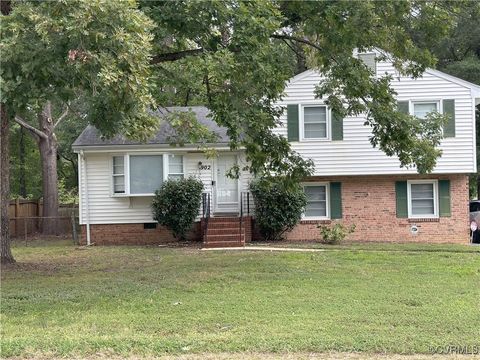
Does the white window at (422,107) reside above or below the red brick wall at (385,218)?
A: above

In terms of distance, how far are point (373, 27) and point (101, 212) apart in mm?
11859

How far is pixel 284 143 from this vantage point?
12898 millimetres

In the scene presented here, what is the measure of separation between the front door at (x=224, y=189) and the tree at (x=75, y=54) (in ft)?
38.8

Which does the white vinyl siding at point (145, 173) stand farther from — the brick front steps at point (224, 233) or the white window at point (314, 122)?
the white window at point (314, 122)

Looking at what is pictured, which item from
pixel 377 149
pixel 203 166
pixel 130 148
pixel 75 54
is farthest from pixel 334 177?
pixel 75 54

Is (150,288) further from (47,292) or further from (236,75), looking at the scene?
(236,75)

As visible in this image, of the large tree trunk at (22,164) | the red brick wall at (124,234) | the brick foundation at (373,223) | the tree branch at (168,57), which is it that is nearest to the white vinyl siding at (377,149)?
the brick foundation at (373,223)

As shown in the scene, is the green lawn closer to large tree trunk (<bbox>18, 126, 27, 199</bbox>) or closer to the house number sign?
the house number sign

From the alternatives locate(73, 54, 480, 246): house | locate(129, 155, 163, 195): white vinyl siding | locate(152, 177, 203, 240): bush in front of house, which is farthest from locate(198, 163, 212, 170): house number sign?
locate(129, 155, 163, 195): white vinyl siding

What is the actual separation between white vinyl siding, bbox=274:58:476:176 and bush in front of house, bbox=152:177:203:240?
4104 mm

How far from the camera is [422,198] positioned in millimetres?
19344

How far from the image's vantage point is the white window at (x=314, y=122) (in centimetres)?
1927

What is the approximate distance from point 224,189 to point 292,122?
137 inches

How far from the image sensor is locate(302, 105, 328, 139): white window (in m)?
19.3
